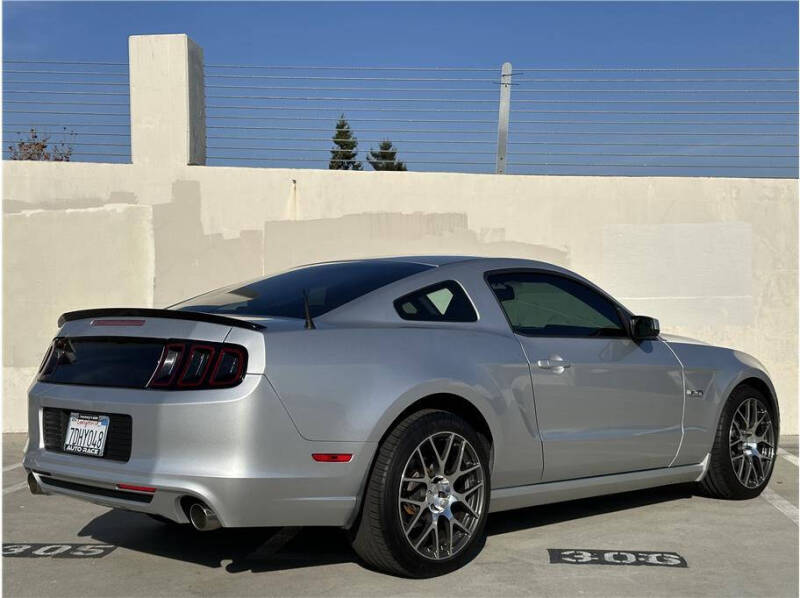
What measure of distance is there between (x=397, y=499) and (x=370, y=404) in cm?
43

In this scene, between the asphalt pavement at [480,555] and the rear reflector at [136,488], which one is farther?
the asphalt pavement at [480,555]

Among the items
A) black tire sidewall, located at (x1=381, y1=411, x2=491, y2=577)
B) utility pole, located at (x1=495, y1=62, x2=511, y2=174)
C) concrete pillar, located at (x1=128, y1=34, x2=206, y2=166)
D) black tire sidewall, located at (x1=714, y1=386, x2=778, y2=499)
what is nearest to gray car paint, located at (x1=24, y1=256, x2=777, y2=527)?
black tire sidewall, located at (x1=381, y1=411, x2=491, y2=577)

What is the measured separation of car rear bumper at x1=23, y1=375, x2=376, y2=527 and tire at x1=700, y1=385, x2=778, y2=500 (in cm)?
279

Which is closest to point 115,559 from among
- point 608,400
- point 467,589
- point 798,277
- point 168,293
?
point 467,589

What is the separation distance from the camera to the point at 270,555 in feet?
15.9

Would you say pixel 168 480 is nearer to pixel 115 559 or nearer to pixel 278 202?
pixel 115 559

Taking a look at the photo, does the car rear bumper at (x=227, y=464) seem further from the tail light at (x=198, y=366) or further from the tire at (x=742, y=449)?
the tire at (x=742, y=449)

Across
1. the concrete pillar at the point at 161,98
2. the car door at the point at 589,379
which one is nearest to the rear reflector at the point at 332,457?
the car door at the point at 589,379

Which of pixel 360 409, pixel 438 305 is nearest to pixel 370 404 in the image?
pixel 360 409

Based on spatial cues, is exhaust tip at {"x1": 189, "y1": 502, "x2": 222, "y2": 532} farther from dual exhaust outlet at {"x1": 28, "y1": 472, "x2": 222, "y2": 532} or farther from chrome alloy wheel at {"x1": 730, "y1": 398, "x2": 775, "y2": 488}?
chrome alloy wheel at {"x1": 730, "y1": 398, "x2": 775, "y2": 488}

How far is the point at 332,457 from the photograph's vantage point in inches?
162

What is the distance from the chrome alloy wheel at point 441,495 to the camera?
436 cm

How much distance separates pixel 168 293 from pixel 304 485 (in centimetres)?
579

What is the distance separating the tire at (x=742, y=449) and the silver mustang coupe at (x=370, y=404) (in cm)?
50
